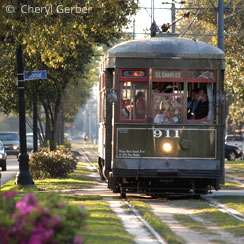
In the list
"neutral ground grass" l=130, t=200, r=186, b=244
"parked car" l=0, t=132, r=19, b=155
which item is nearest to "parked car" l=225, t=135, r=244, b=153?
"parked car" l=0, t=132, r=19, b=155

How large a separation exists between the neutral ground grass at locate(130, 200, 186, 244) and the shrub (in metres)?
9.55

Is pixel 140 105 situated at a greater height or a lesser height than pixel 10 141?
greater

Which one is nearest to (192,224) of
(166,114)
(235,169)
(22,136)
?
(166,114)

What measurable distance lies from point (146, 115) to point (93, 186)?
6643 millimetres

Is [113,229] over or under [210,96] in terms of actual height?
under

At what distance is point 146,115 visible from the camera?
654 inches

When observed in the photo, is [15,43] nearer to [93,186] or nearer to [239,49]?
[93,186]

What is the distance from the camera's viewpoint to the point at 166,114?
54.5 ft

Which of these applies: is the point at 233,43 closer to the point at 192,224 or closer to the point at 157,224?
the point at 192,224

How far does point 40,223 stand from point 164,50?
11.2 meters

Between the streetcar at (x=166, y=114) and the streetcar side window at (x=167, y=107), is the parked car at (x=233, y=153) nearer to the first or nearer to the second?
the streetcar at (x=166, y=114)

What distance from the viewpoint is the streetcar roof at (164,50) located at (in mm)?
16734

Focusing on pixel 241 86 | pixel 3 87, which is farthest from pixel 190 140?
pixel 241 86

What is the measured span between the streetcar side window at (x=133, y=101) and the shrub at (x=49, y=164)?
9497 mm
